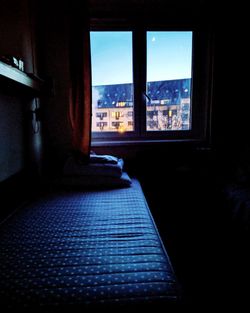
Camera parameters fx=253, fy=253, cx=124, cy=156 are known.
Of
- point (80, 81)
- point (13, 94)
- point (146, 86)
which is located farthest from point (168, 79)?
point (13, 94)

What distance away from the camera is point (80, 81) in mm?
2365

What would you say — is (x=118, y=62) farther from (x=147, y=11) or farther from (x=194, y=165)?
(x=194, y=165)

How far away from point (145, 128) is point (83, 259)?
73.3 inches

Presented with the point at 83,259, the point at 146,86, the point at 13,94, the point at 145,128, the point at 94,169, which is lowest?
the point at 83,259

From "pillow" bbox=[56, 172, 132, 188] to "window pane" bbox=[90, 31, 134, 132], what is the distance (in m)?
0.71

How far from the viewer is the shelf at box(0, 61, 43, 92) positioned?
1.33 m

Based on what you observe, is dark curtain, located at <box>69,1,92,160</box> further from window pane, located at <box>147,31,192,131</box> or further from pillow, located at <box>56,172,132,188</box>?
window pane, located at <box>147,31,192,131</box>

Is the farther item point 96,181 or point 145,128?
point 145,128

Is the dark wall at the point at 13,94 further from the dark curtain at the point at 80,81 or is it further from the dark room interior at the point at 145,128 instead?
the dark curtain at the point at 80,81

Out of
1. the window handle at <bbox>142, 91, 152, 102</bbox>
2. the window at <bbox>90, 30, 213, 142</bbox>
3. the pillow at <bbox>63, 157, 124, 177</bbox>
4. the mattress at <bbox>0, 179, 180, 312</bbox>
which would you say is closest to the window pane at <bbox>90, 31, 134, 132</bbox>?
the window at <bbox>90, 30, 213, 142</bbox>

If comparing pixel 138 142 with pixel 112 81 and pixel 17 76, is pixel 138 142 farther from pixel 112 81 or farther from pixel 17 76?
pixel 17 76

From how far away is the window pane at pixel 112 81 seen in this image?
2.63 meters

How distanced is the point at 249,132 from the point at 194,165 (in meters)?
0.68

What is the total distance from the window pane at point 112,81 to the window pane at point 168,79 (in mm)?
217
